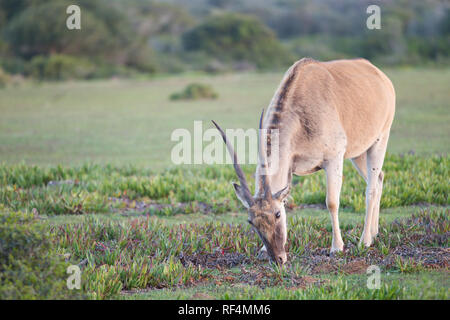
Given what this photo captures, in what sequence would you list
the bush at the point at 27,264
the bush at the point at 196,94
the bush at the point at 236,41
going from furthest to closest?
the bush at the point at 236,41 → the bush at the point at 196,94 → the bush at the point at 27,264

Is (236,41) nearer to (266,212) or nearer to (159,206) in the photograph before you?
(159,206)

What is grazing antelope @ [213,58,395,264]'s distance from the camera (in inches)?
244

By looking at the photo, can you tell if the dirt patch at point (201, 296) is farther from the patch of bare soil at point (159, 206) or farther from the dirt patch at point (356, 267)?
the patch of bare soil at point (159, 206)

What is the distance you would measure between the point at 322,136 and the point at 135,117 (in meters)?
14.9

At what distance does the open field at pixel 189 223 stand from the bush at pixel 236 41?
103 ft

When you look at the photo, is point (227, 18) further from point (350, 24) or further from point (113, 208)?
point (113, 208)

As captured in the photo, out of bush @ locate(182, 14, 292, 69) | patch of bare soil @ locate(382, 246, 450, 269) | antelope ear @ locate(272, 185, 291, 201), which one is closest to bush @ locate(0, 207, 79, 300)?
antelope ear @ locate(272, 185, 291, 201)

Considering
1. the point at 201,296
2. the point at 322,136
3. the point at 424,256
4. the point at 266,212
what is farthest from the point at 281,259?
the point at 424,256

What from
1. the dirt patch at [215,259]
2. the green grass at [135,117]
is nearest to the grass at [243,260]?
the dirt patch at [215,259]

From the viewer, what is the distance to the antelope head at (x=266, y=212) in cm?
606

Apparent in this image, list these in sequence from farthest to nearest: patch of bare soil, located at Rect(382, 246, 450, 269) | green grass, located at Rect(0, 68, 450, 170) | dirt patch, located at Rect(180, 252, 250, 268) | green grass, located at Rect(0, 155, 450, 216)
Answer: green grass, located at Rect(0, 68, 450, 170) → green grass, located at Rect(0, 155, 450, 216) → dirt patch, located at Rect(180, 252, 250, 268) → patch of bare soil, located at Rect(382, 246, 450, 269)

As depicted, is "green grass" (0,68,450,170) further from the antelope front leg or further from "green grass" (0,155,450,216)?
the antelope front leg

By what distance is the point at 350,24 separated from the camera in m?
71.2

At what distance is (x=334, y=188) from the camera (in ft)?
23.7
